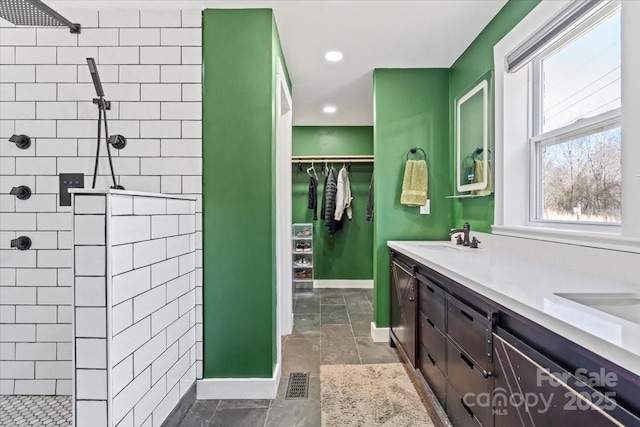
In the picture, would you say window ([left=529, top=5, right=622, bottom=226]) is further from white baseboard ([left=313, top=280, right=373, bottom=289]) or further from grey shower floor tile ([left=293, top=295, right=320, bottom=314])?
white baseboard ([left=313, top=280, right=373, bottom=289])

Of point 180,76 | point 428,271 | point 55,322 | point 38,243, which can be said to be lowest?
point 55,322

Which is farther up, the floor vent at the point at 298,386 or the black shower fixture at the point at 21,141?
the black shower fixture at the point at 21,141

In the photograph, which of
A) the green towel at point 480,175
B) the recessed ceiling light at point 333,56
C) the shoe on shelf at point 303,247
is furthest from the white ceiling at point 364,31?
the shoe on shelf at point 303,247

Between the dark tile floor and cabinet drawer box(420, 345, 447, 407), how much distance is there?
1.89ft

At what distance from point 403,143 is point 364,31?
97 cm

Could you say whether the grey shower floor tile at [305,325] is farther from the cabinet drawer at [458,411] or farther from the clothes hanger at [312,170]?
the clothes hanger at [312,170]

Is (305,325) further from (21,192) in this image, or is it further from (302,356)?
(21,192)

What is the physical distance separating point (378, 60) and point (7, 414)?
337cm

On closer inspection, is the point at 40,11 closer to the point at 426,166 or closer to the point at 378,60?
the point at 378,60

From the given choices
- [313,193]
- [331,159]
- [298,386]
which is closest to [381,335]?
[298,386]

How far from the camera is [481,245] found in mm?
2291

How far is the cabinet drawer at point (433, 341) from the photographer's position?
5.22ft

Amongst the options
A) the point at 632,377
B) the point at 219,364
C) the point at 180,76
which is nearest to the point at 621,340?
the point at 632,377

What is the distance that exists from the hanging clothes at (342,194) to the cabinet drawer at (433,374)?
8.82 feet
